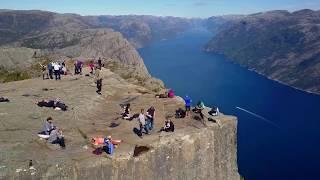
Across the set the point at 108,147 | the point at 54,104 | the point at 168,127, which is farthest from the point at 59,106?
the point at 108,147

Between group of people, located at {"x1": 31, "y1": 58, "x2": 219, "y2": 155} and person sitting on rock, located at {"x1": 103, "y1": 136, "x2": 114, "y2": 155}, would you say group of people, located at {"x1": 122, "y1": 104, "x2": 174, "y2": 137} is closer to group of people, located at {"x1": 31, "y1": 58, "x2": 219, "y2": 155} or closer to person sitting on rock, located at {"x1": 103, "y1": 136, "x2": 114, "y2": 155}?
group of people, located at {"x1": 31, "y1": 58, "x2": 219, "y2": 155}

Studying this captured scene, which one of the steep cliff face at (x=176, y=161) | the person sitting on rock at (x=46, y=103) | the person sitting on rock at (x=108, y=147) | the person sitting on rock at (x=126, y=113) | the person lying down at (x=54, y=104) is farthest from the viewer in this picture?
the person sitting on rock at (x=46, y=103)

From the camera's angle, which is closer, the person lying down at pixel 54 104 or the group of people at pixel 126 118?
the group of people at pixel 126 118

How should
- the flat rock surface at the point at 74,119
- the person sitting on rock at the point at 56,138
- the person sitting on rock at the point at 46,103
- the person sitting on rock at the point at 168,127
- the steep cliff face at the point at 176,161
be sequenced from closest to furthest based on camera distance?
1. the steep cliff face at the point at 176,161
2. the flat rock surface at the point at 74,119
3. the person sitting on rock at the point at 56,138
4. the person sitting on rock at the point at 168,127
5. the person sitting on rock at the point at 46,103

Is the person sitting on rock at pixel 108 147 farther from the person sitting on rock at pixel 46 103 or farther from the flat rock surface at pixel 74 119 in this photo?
the person sitting on rock at pixel 46 103

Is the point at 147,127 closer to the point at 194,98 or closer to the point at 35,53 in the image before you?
the point at 35,53

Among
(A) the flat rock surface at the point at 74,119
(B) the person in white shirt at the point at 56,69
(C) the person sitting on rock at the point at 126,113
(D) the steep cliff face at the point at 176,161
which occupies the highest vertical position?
(B) the person in white shirt at the point at 56,69

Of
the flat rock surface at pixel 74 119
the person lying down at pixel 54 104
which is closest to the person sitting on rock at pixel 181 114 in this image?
the flat rock surface at pixel 74 119

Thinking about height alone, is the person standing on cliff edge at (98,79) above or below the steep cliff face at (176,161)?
above

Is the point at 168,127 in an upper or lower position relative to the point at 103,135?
upper

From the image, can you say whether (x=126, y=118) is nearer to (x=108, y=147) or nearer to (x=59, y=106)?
(x=59, y=106)

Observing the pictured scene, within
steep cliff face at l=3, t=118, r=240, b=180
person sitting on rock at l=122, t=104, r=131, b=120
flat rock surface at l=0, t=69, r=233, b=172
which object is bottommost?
steep cliff face at l=3, t=118, r=240, b=180

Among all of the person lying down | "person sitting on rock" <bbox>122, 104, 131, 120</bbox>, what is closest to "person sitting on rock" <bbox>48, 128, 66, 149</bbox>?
"person sitting on rock" <bbox>122, 104, 131, 120</bbox>
